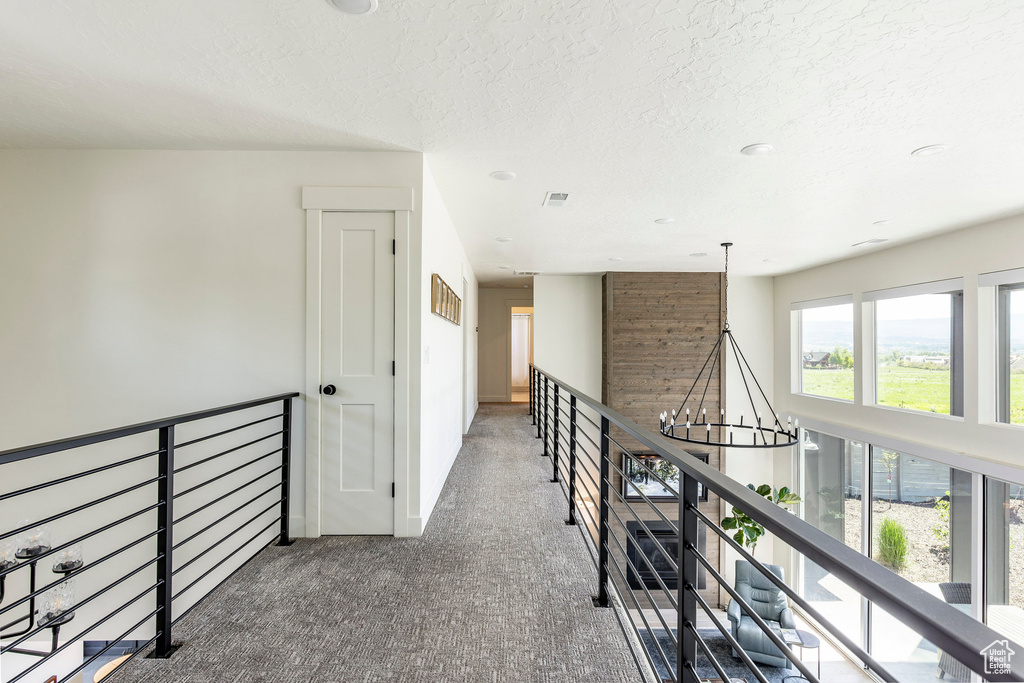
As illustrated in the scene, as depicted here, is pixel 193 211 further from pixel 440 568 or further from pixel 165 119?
pixel 440 568

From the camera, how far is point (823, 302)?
7.16m

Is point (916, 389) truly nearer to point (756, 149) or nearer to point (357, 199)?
point (756, 149)

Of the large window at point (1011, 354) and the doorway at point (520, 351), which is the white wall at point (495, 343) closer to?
the doorway at point (520, 351)

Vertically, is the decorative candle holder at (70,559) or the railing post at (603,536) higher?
the railing post at (603,536)

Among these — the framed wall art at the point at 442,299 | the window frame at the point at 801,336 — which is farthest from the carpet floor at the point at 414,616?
the window frame at the point at 801,336

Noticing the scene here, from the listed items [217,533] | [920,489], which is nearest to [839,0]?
[217,533]

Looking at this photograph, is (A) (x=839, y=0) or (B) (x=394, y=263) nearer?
(A) (x=839, y=0)

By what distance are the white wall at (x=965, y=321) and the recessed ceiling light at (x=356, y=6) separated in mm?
5266

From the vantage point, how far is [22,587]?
9.30 ft

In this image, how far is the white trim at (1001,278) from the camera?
4348mm

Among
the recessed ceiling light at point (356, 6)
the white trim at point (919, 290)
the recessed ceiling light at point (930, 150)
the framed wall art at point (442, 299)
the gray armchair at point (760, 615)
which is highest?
the recessed ceiling light at point (356, 6)

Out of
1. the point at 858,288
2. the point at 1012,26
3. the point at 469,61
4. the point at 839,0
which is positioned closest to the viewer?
the point at 839,0

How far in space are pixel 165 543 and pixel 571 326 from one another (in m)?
7.01

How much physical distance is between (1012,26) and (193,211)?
3713 millimetres
